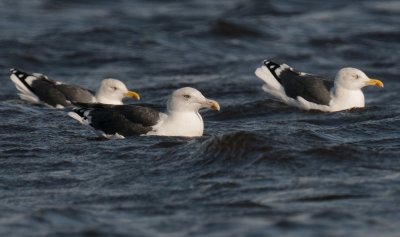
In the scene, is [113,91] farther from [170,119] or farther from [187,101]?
[187,101]

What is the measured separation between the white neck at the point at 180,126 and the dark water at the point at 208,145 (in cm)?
18

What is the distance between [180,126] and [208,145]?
100 centimetres

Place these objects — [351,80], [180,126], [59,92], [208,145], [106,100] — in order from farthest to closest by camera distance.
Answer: [59,92] < [106,100] < [351,80] < [180,126] < [208,145]

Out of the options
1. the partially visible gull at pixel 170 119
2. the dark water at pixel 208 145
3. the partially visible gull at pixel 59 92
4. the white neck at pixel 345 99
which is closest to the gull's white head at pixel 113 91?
the partially visible gull at pixel 59 92

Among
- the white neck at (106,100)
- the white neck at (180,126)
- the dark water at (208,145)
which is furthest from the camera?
the white neck at (106,100)

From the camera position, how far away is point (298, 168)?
820 centimetres

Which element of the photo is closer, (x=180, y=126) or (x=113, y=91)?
(x=180, y=126)

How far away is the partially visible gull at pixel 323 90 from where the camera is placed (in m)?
12.4

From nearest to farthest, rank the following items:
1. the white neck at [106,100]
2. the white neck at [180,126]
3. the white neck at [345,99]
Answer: the white neck at [180,126]
the white neck at [345,99]
the white neck at [106,100]

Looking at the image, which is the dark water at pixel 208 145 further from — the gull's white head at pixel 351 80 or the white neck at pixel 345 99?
the gull's white head at pixel 351 80

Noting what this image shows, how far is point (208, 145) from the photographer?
29.5 ft

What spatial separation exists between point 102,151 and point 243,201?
272 cm

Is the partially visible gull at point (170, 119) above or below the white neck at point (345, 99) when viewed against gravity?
below

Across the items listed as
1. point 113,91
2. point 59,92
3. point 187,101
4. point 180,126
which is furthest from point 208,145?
point 59,92
